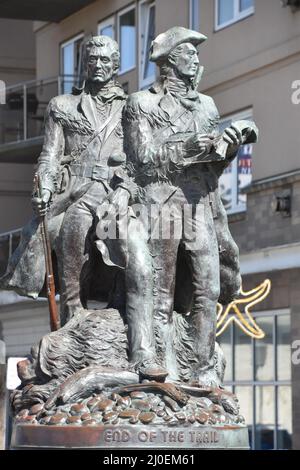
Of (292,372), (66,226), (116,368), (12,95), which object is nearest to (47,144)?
(66,226)

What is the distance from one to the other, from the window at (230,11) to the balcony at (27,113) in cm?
590

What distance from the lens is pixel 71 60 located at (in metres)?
38.2

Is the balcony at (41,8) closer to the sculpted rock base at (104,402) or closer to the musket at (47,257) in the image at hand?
the musket at (47,257)

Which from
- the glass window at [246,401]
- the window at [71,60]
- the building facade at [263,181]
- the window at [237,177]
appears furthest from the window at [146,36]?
the glass window at [246,401]

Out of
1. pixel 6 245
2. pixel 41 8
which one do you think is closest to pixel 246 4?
pixel 6 245

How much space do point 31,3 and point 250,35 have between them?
9847mm

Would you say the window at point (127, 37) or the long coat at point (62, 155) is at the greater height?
the window at point (127, 37)

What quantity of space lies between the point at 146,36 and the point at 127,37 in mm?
1015

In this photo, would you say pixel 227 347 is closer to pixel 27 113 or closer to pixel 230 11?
pixel 230 11

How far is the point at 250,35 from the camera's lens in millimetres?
30156

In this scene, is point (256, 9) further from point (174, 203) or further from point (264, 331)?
point (174, 203)

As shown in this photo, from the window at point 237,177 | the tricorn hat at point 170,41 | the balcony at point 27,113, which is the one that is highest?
the balcony at point 27,113

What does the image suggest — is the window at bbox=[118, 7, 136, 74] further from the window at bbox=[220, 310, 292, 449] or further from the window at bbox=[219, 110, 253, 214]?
the window at bbox=[220, 310, 292, 449]

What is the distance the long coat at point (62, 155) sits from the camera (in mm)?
13367
